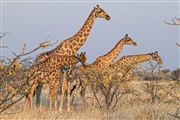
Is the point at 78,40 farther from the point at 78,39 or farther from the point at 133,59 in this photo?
the point at 133,59

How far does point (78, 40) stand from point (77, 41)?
0.05m

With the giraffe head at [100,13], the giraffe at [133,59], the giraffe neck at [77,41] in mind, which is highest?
the giraffe head at [100,13]

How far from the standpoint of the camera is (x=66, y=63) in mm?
11594

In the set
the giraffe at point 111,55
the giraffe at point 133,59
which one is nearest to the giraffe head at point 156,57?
the giraffe at point 133,59

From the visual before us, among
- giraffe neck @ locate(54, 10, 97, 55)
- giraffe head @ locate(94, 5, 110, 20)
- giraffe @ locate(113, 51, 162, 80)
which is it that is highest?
giraffe head @ locate(94, 5, 110, 20)

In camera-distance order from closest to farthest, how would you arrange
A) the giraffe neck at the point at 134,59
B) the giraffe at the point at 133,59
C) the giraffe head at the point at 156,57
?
the giraffe at the point at 133,59 < the giraffe neck at the point at 134,59 < the giraffe head at the point at 156,57

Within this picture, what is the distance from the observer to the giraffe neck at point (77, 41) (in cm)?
1219

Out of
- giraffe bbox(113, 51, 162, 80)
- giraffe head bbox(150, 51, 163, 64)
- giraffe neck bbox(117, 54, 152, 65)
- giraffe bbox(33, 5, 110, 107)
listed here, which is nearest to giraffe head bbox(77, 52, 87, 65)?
giraffe bbox(33, 5, 110, 107)

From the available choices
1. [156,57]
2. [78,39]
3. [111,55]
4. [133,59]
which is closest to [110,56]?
[111,55]

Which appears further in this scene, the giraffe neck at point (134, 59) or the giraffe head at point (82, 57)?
the giraffe neck at point (134, 59)

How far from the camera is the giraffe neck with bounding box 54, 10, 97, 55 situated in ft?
40.0

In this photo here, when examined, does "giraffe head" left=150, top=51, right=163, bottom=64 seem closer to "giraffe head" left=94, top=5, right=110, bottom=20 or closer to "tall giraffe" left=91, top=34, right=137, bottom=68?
"tall giraffe" left=91, top=34, right=137, bottom=68

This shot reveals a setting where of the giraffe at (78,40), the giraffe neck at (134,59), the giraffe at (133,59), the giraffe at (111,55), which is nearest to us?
the giraffe at (78,40)

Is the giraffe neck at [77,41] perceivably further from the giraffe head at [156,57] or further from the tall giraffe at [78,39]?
the giraffe head at [156,57]
